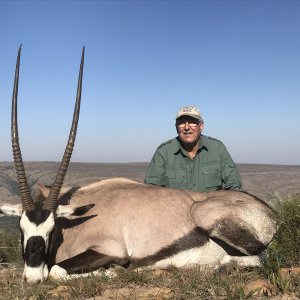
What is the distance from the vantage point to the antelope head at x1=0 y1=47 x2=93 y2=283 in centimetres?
424

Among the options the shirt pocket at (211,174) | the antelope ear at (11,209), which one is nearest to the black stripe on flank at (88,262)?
the antelope ear at (11,209)

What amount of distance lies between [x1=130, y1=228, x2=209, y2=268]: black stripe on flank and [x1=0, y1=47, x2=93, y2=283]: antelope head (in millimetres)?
841

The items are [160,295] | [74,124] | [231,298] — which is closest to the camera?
[231,298]

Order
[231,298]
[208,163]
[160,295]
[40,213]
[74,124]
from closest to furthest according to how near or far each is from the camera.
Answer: [231,298] < [160,295] < [40,213] < [74,124] < [208,163]

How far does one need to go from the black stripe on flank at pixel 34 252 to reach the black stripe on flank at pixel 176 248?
38.1 inches

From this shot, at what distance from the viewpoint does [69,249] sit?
4785 mm

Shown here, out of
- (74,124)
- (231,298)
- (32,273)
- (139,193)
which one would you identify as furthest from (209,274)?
(74,124)

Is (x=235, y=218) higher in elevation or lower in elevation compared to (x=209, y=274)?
higher

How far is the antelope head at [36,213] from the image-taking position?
4.24m

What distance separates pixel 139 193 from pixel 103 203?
43 centimetres

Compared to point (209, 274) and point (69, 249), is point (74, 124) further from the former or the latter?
point (209, 274)

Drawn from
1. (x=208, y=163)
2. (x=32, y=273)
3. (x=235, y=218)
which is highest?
(x=208, y=163)

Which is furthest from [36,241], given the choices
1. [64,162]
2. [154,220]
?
[154,220]

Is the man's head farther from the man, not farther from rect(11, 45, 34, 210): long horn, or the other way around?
rect(11, 45, 34, 210): long horn
